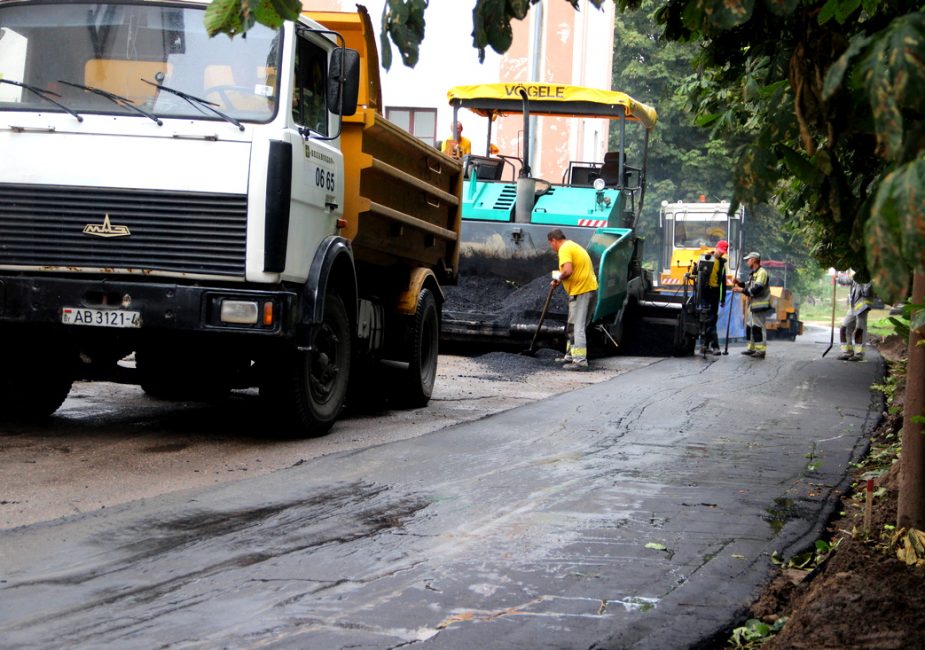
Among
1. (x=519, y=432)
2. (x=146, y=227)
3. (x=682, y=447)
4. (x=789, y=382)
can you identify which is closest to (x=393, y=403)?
(x=519, y=432)

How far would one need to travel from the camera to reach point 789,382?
50.6 feet

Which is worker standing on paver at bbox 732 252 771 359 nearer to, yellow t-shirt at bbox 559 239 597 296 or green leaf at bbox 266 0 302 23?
yellow t-shirt at bbox 559 239 597 296

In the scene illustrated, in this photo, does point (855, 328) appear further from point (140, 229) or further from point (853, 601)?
point (853, 601)

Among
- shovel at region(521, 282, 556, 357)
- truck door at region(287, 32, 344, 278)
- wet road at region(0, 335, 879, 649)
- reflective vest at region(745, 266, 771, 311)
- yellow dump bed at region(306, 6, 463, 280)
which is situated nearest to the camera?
wet road at region(0, 335, 879, 649)

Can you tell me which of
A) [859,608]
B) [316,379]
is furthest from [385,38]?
[316,379]

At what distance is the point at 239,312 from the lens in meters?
7.79

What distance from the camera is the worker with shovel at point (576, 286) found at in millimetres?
15820

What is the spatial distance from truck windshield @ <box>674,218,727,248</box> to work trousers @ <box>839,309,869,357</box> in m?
13.6

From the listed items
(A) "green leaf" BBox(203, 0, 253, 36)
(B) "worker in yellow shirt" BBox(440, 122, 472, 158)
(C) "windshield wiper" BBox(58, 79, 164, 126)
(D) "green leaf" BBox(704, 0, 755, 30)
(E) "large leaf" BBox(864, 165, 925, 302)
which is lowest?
(E) "large leaf" BBox(864, 165, 925, 302)

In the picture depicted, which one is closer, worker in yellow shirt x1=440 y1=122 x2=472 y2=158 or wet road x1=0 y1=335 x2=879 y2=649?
wet road x1=0 y1=335 x2=879 y2=649

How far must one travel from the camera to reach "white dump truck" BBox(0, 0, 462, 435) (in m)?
7.80

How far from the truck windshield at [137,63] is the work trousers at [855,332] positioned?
14616 millimetres

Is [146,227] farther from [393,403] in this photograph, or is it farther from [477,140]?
[477,140]

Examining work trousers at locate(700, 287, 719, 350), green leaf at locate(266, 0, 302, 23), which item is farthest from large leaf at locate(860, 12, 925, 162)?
work trousers at locate(700, 287, 719, 350)
